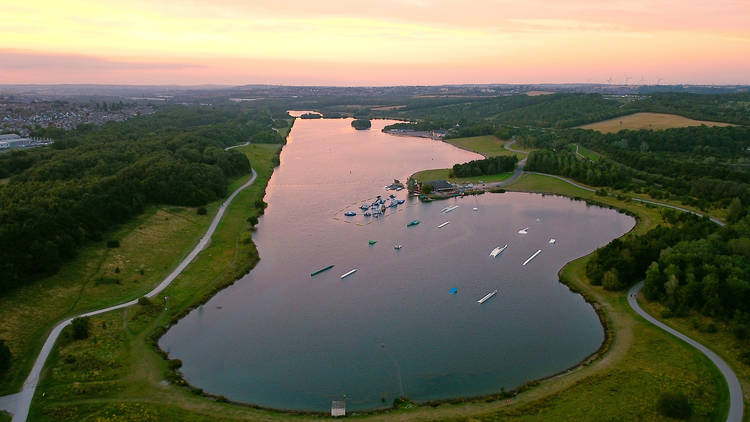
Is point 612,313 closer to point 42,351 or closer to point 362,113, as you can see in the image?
point 42,351

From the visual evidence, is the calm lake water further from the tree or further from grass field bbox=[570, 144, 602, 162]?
grass field bbox=[570, 144, 602, 162]

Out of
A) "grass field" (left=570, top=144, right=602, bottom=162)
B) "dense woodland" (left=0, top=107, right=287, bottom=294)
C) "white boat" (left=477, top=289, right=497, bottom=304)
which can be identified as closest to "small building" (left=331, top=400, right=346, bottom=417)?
"white boat" (left=477, top=289, right=497, bottom=304)

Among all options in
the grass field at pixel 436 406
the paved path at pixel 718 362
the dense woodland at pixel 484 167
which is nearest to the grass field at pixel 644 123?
the dense woodland at pixel 484 167

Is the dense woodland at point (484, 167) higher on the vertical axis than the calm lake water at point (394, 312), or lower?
higher

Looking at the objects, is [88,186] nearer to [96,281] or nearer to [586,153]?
[96,281]

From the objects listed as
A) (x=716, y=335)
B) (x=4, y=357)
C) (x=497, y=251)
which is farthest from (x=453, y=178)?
(x=4, y=357)

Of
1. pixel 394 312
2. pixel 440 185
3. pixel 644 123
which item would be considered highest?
pixel 644 123

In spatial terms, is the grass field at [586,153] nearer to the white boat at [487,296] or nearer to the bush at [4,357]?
the white boat at [487,296]
